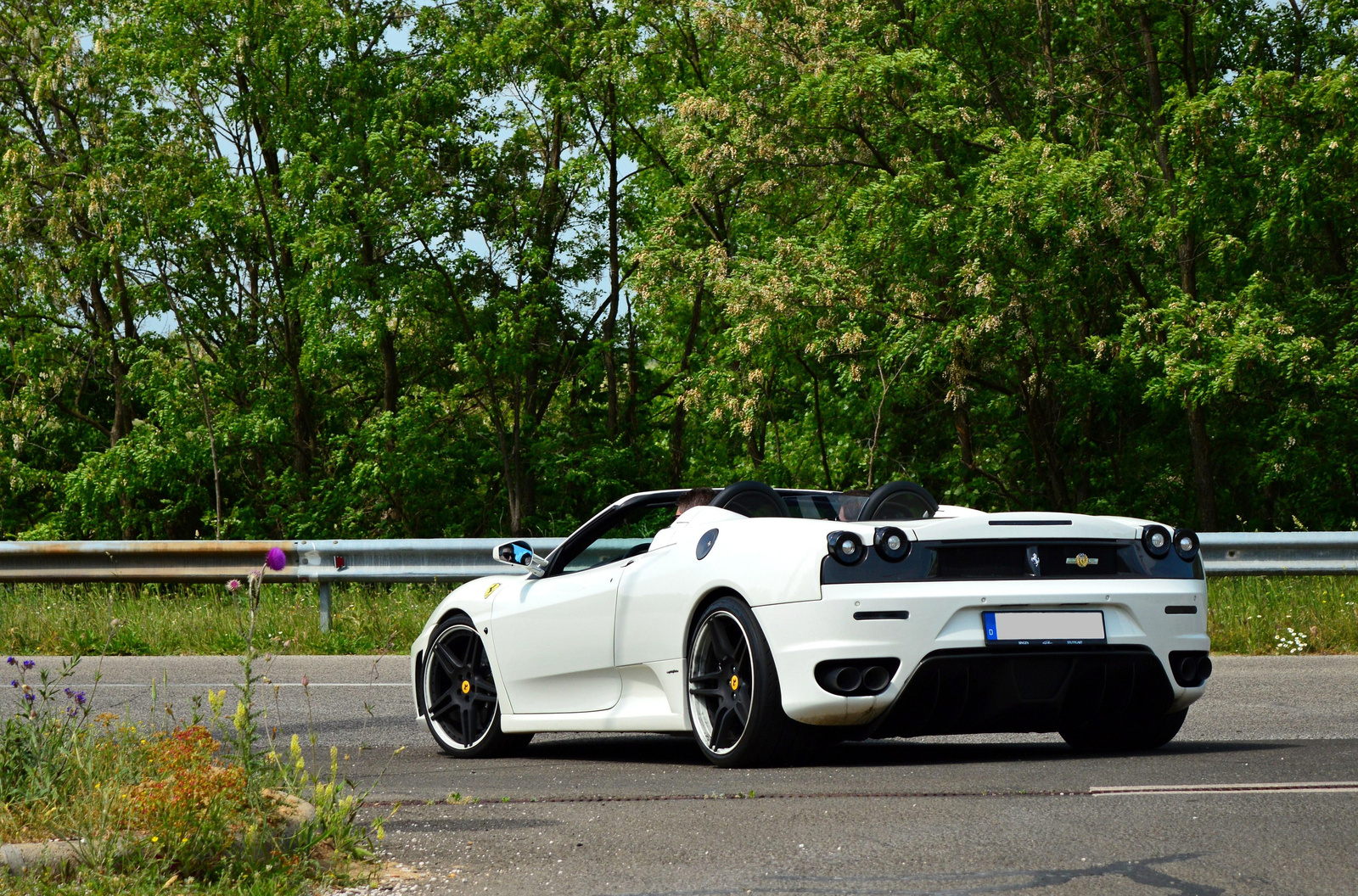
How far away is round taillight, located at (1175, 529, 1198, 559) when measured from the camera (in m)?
6.30

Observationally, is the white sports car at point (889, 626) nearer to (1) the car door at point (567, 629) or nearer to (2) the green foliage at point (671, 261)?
(1) the car door at point (567, 629)

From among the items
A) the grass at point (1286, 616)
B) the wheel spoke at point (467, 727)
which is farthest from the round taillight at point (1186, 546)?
the grass at point (1286, 616)

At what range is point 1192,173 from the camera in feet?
62.6

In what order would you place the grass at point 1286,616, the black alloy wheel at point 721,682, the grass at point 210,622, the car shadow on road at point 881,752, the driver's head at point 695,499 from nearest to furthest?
the black alloy wheel at point 721,682
the car shadow on road at point 881,752
the driver's head at point 695,499
the grass at point 1286,616
the grass at point 210,622

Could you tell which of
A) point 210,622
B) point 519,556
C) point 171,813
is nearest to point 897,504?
point 519,556

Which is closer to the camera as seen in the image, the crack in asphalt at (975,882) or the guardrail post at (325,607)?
the crack in asphalt at (975,882)

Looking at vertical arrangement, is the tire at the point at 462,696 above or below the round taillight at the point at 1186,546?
below

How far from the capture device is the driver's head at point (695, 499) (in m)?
6.82

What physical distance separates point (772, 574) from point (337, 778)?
1.91 meters

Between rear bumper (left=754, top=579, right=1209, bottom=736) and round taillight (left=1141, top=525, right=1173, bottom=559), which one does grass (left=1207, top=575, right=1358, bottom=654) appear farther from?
rear bumper (left=754, top=579, right=1209, bottom=736)

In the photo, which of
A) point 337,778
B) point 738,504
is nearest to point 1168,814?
point 738,504

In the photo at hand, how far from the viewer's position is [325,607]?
1324 cm

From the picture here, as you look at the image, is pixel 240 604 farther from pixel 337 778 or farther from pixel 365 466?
pixel 365 466

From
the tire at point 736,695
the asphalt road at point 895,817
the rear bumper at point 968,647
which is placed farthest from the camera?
the tire at point 736,695
